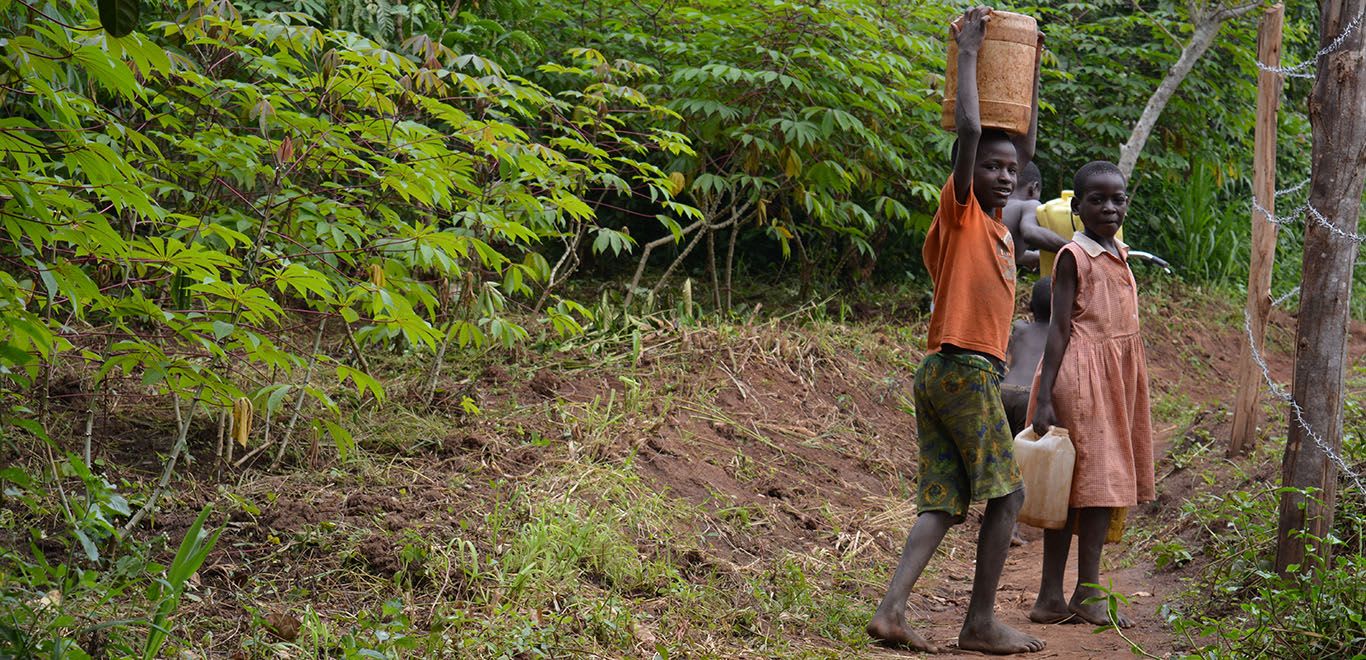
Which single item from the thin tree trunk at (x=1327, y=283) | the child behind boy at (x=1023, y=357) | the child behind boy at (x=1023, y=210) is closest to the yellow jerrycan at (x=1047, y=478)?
the thin tree trunk at (x=1327, y=283)

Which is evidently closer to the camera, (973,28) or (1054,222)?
(973,28)

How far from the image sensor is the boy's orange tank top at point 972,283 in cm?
387

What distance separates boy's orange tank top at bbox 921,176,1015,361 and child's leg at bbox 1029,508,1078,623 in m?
0.85

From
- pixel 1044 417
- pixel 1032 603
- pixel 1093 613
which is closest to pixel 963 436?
pixel 1044 417

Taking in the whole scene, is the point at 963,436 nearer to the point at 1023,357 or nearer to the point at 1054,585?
the point at 1054,585

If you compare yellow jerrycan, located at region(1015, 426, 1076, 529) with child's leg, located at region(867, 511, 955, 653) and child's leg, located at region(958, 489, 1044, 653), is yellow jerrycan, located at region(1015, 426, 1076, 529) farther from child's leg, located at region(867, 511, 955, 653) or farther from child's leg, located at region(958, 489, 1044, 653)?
child's leg, located at region(867, 511, 955, 653)

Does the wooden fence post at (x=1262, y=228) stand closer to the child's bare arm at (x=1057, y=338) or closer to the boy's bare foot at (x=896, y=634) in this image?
the child's bare arm at (x=1057, y=338)

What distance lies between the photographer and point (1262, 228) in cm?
603

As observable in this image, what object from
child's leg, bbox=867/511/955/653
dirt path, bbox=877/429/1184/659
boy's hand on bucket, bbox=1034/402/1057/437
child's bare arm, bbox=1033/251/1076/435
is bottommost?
dirt path, bbox=877/429/1184/659

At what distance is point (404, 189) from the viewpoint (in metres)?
4.10

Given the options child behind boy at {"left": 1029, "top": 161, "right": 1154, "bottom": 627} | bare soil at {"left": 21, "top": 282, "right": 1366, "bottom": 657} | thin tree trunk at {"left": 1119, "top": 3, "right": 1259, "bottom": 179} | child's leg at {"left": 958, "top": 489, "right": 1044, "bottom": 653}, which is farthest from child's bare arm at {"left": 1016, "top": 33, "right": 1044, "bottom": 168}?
thin tree trunk at {"left": 1119, "top": 3, "right": 1259, "bottom": 179}

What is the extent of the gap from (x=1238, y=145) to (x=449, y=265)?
9.79 metres

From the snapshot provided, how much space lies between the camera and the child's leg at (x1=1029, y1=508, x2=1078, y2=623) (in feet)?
14.2

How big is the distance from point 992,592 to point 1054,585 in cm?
57
